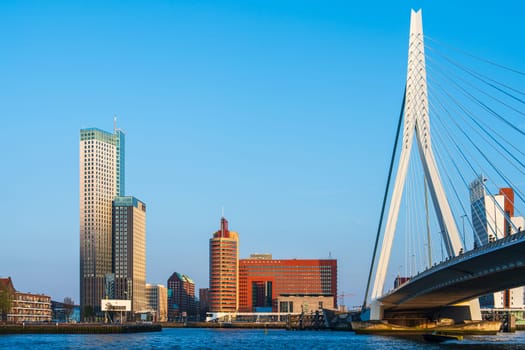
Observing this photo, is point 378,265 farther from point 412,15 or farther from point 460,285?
point 412,15

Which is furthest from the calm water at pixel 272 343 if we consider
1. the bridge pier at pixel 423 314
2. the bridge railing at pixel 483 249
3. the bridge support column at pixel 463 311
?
the bridge railing at pixel 483 249

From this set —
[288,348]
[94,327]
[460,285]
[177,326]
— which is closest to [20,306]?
[177,326]

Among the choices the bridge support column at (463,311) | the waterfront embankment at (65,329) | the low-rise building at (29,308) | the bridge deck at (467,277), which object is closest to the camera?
the bridge deck at (467,277)

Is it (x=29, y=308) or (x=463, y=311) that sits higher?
(x=463, y=311)

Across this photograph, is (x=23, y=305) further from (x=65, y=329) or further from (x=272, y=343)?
(x=272, y=343)

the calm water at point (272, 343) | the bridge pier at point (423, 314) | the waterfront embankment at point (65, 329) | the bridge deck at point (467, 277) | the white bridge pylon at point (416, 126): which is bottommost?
the waterfront embankment at point (65, 329)

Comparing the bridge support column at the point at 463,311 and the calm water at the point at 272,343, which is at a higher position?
the bridge support column at the point at 463,311

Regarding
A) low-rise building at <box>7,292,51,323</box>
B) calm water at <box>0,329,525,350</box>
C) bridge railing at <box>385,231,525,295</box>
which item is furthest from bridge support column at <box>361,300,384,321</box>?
low-rise building at <box>7,292,51,323</box>

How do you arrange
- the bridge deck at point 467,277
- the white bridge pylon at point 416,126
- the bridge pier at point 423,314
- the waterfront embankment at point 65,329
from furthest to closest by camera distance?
1. the waterfront embankment at point 65,329
2. the bridge pier at point 423,314
3. the white bridge pylon at point 416,126
4. the bridge deck at point 467,277

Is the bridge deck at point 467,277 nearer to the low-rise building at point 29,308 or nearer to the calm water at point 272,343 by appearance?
the calm water at point 272,343

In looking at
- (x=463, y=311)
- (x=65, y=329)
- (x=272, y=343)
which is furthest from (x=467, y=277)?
(x=65, y=329)

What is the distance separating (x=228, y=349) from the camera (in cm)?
6644

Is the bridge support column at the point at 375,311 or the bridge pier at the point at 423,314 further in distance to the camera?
the bridge support column at the point at 375,311

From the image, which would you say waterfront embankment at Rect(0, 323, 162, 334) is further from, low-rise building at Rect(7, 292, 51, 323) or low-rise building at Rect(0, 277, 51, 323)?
low-rise building at Rect(7, 292, 51, 323)
